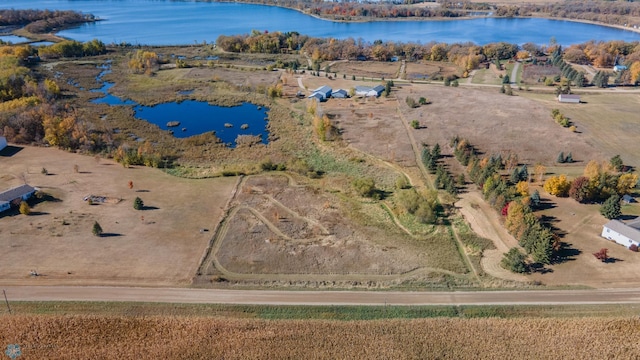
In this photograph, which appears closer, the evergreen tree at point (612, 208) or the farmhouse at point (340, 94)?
the evergreen tree at point (612, 208)

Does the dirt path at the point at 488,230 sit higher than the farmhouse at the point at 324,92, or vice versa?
the farmhouse at the point at 324,92

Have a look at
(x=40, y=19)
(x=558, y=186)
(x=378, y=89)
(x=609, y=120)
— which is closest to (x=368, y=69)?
(x=378, y=89)

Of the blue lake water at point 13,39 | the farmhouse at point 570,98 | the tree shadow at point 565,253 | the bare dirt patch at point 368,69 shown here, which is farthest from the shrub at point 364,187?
the blue lake water at point 13,39

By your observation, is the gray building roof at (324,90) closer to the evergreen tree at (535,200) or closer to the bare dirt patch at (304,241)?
the bare dirt patch at (304,241)

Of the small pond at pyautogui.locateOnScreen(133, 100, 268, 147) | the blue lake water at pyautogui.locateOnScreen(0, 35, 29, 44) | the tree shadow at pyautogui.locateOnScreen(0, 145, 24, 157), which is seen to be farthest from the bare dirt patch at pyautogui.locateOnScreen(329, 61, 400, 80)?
the blue lake water at pyautogui.locateOnScreen(0, 35, 29, 44)

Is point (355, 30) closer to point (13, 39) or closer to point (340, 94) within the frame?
point (340, 94)
